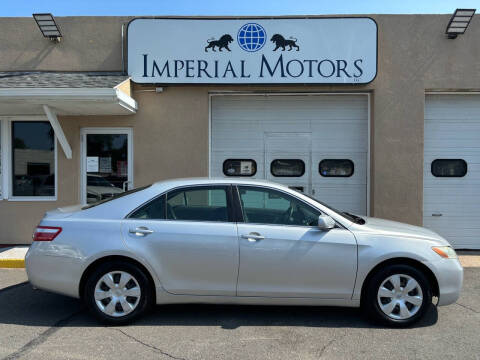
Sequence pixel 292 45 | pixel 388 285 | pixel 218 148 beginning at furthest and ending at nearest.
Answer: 1. pixel 218 148
2. pixel 292 45
3. pixel 388 285

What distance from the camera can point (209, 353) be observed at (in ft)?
12.2

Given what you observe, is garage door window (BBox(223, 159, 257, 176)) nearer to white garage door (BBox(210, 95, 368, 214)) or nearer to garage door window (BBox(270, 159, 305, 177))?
white garage door (BBox(210, 95, 368, 214))

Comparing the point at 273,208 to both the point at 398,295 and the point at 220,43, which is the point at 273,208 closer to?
the point at 398,295

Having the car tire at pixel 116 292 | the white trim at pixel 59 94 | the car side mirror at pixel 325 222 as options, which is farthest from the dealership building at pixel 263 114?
the car side mirror at pixel 325 222

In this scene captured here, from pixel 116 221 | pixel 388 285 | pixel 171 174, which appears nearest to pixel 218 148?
pixel 171 174

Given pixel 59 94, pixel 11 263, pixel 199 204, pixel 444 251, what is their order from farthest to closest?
pixel 11 263
pixel 59 94
pixel 199 204
pixel 444 251

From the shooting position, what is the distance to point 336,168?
8.41m

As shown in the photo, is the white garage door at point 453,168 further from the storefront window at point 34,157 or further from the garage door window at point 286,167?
the storefront window at point 34,157

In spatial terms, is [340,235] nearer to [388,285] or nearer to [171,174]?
[388,285]

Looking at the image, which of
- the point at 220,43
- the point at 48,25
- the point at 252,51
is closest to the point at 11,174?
the point at 48,25

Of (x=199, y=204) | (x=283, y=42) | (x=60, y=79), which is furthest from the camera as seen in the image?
(x=283, y=42)

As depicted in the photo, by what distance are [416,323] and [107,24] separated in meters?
7.53

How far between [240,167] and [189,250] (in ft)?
14.3

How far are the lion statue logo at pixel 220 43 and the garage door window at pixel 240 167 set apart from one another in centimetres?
224
